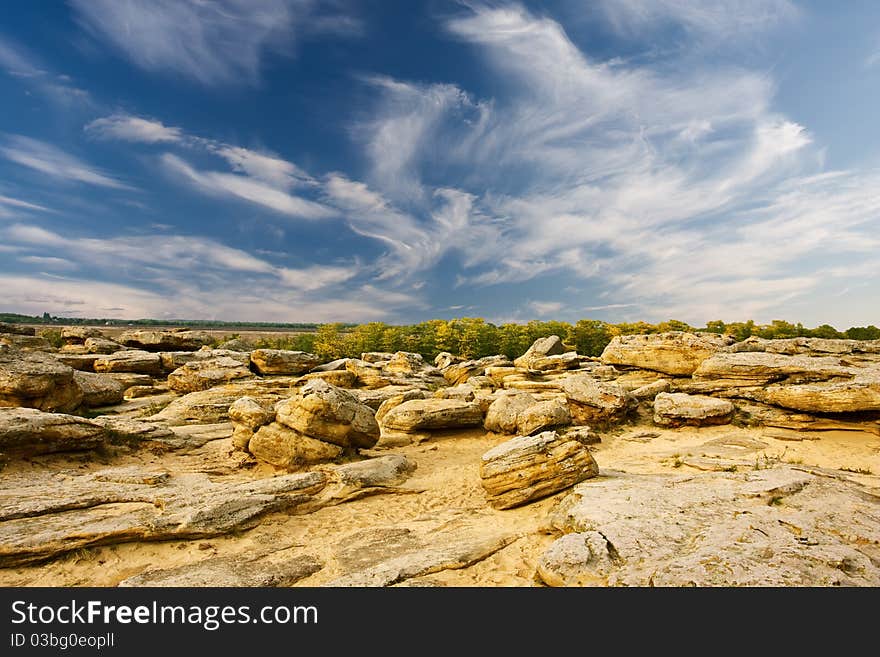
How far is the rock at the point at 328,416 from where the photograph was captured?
17234 millimetres

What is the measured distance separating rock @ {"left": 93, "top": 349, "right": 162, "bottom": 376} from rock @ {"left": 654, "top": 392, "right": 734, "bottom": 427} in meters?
41.1

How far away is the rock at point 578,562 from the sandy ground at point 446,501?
1.97 ft

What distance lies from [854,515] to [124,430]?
975 inches

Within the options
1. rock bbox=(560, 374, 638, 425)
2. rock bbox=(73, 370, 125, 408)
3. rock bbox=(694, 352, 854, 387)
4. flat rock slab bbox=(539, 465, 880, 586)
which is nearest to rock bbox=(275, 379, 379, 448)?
flat rock slab bbox=(539, 465, 880, 586)

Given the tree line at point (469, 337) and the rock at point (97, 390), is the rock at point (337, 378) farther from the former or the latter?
the tree line at point (469, 337)

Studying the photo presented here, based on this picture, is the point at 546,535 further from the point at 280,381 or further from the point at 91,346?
the point at 91,346

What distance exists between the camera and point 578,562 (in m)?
7.95

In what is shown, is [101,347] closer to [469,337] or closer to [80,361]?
[80,361]

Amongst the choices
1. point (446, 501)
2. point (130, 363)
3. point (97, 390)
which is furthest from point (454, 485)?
point (130, 363)

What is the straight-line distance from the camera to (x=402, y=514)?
44.2 ft

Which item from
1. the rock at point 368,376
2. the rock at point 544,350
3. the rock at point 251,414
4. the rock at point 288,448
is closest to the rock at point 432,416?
the rock at point 288,448

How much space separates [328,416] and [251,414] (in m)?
3.91
